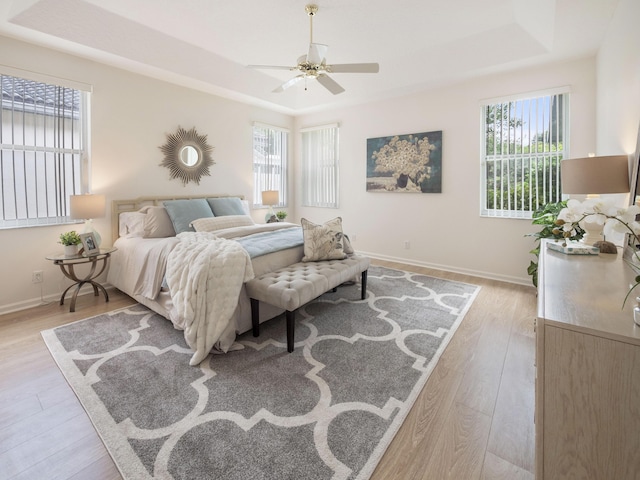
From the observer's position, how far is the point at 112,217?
3.81 metres

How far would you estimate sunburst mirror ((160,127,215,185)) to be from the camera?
4309 millimetres

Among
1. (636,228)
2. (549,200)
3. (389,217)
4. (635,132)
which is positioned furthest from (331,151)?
(636,228)

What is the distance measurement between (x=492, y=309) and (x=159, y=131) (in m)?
4.48

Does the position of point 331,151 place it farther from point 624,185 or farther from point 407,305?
point 624,185

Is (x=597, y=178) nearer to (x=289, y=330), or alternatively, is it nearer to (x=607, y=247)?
(x=607, y=247)

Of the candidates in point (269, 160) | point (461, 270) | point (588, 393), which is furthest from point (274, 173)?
point (588, 393)

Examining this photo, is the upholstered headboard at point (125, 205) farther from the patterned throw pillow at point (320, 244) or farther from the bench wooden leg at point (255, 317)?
the bench wooden leg at point (255, 317)

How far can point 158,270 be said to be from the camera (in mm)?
2900

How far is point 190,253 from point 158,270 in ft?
1.93

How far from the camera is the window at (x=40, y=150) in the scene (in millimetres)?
3082

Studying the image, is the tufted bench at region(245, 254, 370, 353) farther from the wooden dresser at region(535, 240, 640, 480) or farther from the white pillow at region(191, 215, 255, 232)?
the wooden dresser at region(535, 240, 640, 480)

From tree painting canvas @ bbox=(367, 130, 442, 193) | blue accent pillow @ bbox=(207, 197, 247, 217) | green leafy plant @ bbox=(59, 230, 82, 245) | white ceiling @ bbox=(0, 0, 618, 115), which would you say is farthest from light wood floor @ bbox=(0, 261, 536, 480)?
white ceiling @ bbox=(0, 0, 618, 115)

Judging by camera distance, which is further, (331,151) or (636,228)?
(331,151)

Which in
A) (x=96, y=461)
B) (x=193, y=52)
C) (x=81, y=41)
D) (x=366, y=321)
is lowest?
(x=96, y=461)
